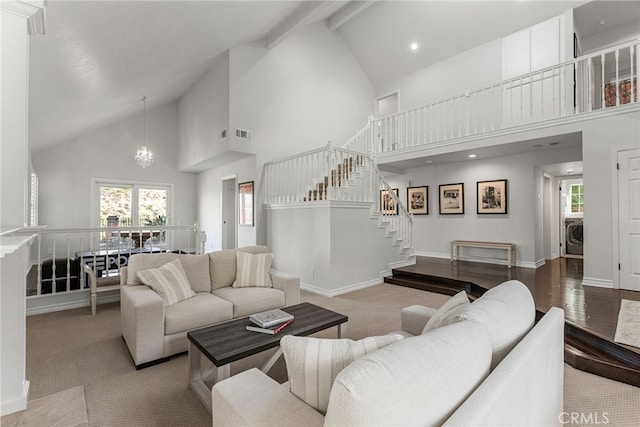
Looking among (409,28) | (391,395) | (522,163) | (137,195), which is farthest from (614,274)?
(137,195)

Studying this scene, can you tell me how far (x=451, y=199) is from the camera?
290 inches

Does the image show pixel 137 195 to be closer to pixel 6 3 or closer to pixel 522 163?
pixel 6 3

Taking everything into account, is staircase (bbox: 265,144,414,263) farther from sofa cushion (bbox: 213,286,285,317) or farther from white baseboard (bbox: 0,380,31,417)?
white baseboard (bbox: 0,380,31,417)

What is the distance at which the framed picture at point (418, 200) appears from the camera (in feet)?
25.7

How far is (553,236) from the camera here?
7324 mm

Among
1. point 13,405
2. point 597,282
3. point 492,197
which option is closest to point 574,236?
point 492,197

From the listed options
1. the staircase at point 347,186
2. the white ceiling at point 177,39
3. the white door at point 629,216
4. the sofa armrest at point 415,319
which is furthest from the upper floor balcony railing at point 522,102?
the sofa armrest at point 415,319

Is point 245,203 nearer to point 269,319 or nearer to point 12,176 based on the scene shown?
point 269,319

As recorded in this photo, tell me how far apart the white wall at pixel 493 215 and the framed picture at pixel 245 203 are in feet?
14.5

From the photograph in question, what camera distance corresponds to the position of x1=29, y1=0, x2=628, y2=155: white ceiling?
288 cm

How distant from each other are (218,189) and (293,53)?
3792 mm

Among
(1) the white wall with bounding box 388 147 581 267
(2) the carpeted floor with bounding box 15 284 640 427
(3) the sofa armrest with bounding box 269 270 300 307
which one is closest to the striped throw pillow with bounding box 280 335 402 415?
(2) the carpeted floor with bounding box 15 284 640 427

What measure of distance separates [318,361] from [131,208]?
821 cm

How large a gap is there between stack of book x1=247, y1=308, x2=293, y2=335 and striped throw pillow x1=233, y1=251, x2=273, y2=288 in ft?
4.01
